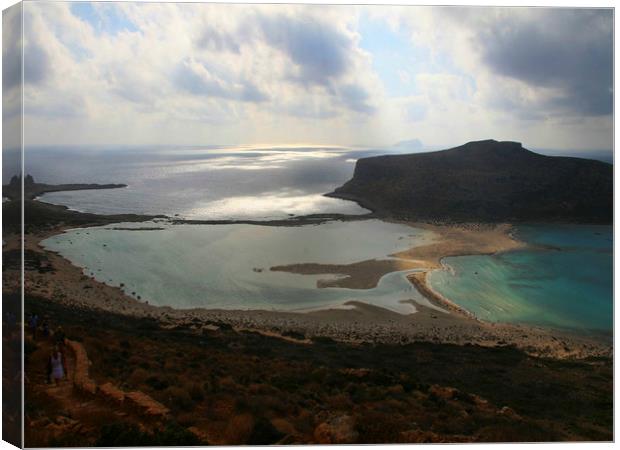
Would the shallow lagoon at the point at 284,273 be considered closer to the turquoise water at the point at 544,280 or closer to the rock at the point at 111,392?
the turquoise water at the point at 544,280


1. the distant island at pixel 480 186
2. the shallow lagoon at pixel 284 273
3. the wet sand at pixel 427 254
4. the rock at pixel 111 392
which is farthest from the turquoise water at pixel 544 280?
the rock at pixel 111 392

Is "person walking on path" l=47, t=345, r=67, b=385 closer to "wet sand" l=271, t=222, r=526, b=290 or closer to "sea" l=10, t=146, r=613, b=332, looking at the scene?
"sea" l=10, t=146, r=613, b=332

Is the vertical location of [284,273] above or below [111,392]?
above

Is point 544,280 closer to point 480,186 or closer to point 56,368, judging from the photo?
point 480,186

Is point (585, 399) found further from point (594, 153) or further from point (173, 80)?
point (173, 80)

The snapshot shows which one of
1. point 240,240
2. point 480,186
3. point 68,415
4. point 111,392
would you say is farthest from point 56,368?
point 480,186

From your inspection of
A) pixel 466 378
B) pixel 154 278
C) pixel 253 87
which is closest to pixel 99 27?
pixel 253 87
